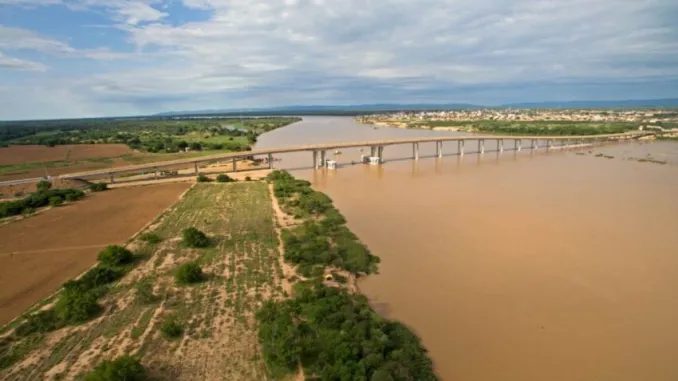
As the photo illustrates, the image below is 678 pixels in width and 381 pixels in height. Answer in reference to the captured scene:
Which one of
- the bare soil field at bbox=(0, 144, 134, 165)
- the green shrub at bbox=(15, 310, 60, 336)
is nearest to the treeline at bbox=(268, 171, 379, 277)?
the green shrub at bbox=(15, 310, 60, 336)

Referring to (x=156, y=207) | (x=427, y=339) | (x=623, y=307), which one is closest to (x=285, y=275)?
(x=427, y=339)

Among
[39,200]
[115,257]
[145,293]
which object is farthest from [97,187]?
[145,293]

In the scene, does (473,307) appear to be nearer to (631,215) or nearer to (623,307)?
(623,307)

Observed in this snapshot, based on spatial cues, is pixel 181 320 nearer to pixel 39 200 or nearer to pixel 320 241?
pixel 320 241

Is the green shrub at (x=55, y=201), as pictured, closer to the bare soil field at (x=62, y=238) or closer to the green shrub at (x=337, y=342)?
the bare soil field at (x=62, y=238)

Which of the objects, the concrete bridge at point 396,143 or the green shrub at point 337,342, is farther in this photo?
the concrete bridge at point 396,143

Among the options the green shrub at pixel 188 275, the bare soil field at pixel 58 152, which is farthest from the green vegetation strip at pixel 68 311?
the bare soil field at pixel 58 152

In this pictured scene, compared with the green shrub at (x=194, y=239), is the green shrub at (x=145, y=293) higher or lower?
lower
